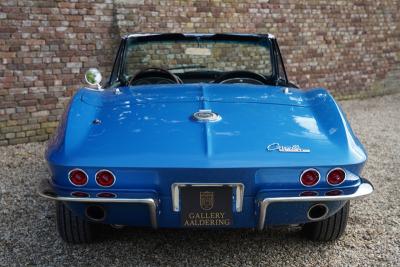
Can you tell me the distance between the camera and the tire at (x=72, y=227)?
114 inches

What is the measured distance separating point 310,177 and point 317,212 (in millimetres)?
293

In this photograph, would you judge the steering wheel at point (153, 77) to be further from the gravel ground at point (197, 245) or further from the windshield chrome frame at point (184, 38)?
the gravel ground at point (197, 245)

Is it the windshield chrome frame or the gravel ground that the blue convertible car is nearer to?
the gravel ground

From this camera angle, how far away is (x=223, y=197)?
239cm

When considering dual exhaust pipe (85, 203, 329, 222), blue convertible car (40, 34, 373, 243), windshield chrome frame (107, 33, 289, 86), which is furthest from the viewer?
windshield chrome frame (107, 33, 289, 86)

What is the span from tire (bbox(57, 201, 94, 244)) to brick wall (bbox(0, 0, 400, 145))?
3267mm

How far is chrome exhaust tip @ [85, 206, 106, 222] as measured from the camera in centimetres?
253

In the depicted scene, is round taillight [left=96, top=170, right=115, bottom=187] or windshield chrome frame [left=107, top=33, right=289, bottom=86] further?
windshield chrome frame [left=107, top=33, right=289, bottom=86]

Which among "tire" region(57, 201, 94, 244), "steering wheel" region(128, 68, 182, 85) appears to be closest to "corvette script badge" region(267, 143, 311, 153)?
"tire" region(57, 201, 94, 244)

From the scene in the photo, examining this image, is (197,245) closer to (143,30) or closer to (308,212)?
(308,212)

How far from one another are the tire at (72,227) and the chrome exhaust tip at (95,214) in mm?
371

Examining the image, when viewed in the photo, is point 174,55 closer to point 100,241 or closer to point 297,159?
point 100,241

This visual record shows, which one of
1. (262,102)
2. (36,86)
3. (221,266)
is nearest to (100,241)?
(221,266)

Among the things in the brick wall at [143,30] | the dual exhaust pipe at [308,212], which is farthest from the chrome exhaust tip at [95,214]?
the brick wall at [143,30]
